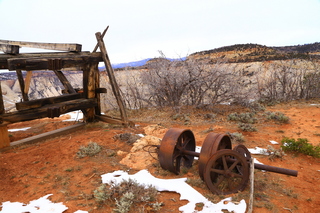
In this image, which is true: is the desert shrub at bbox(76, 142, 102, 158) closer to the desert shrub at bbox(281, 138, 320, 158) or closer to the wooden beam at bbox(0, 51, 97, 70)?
the wooden beam at bbox(0, 51, 97, 70)

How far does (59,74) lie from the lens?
820cm

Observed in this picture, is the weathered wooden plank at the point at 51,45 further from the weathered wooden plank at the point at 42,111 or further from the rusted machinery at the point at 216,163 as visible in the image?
the rusted machinery at the point at 216,163

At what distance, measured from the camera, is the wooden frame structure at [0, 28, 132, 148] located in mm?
5689

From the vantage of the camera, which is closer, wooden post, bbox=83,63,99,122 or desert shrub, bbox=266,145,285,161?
desert shrub, bbox=266,145,285,161

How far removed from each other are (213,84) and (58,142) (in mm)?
7208

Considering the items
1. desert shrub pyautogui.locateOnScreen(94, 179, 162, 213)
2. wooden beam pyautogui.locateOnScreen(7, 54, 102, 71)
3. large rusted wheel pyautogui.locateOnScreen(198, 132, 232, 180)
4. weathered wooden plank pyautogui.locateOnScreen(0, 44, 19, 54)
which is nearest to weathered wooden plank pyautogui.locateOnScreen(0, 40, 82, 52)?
wooden beam pyautogui.locateOnScreen(7, 54, 102, 71)

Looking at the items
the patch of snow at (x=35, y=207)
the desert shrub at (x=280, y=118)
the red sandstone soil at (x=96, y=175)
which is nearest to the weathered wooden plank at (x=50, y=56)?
the red sandstone soil at (x=96, y=175)

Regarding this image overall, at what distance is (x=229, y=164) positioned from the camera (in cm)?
387

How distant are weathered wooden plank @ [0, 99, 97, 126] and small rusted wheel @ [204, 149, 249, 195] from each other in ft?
16.1

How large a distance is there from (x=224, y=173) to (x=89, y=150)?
318 centimetres

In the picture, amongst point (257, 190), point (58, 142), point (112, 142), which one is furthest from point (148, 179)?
point (58, 142)

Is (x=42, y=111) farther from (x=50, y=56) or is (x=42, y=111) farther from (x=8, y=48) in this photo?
(x=8, y=48)

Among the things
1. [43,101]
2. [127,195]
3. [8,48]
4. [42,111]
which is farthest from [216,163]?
[8,48]

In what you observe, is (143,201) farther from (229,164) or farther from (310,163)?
(310,163)
